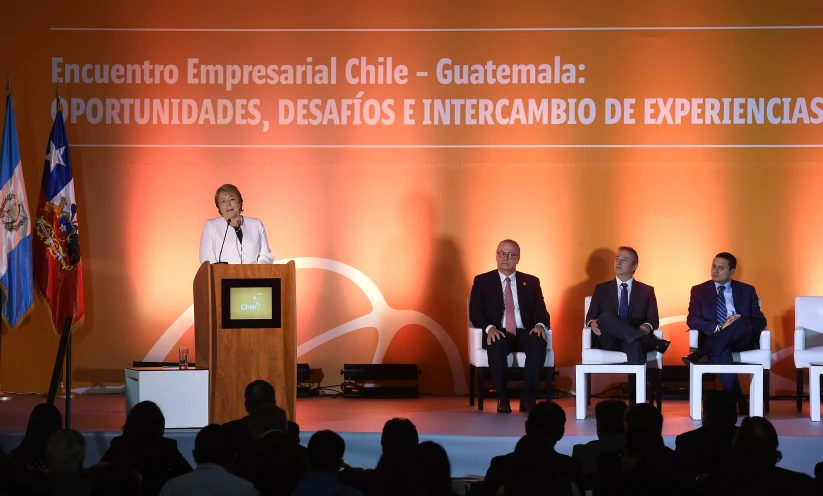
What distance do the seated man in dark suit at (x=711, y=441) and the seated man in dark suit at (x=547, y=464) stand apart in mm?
567

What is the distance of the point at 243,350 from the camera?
5.62 metres

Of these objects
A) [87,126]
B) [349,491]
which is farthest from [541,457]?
[87,126]

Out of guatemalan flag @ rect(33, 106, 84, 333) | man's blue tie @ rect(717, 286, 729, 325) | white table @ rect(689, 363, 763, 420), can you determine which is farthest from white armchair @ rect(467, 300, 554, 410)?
guatemalan flag @ rect(33, 106, 84, 333)

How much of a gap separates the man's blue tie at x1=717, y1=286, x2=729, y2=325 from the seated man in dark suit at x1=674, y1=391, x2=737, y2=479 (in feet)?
10.2

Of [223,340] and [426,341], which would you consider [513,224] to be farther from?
[223,340]

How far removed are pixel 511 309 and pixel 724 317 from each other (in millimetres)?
1420

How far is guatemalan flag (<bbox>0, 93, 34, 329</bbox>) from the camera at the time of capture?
24.3ft

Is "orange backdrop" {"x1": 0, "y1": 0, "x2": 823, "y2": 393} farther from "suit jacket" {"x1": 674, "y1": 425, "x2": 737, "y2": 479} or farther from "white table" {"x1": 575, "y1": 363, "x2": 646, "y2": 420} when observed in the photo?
"suit jacket" {"x1": 674, "y1": 425, "x2": 737, "y2": 479}

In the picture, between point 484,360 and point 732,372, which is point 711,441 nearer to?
point 732,372

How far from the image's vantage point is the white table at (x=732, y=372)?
644cm

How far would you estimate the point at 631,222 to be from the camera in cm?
798

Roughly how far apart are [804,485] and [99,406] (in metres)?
5.20

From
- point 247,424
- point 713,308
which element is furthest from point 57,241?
point 713,308

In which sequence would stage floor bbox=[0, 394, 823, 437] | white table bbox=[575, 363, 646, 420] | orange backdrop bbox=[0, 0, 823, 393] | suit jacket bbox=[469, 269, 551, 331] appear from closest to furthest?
stage floor bbox=[0, 394, 823, 437], white table bbox=[575, 363, 646, 420], suit jacket bbox=[469, 269, 551, 331], orange backdrop bbox=[0, 0, 823, 393]
